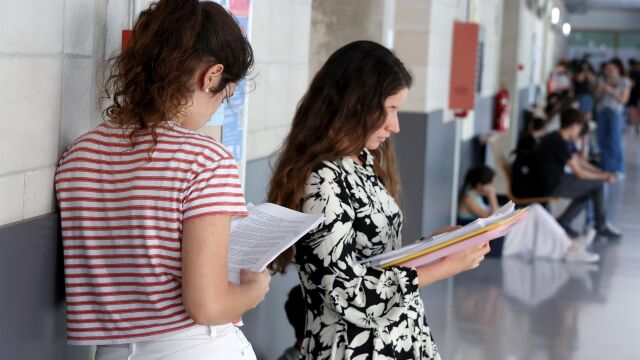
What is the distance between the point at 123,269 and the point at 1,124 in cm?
33

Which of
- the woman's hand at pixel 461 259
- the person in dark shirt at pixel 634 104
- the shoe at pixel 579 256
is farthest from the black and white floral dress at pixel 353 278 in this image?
the person in dark shirt at pixel 634 104

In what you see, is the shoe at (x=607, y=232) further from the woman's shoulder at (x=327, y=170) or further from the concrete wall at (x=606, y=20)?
the concrete wall at (x=606, y=20)

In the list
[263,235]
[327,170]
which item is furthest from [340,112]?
[263,235]

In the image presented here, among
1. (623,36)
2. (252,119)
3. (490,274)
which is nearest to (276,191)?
(252,119)

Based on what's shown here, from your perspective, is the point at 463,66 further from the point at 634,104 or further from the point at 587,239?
the point at 634,104

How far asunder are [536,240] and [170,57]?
20.2ft

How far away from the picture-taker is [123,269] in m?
1.76

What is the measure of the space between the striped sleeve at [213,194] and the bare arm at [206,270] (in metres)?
0.01

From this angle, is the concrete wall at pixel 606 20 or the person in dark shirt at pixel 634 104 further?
the concrete wall at pixel 606 20

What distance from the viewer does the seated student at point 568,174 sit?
8.09 metres

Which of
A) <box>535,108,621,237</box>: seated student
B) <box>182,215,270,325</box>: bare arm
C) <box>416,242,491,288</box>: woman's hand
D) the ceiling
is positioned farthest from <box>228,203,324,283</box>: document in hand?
the ceiling

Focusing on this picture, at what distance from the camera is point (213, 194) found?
1.67 meters

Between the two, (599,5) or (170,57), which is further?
(599,5)

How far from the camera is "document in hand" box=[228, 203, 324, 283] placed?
1.91 m
